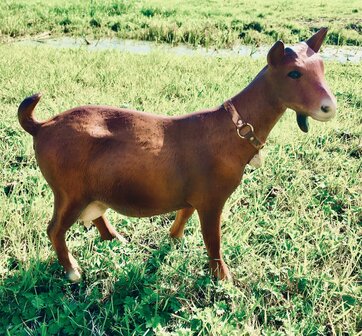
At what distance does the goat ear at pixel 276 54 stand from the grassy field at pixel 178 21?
7.42 meters

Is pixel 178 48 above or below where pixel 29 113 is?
below

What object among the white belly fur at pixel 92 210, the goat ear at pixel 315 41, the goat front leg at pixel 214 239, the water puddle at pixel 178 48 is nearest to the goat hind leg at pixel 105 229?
the white belly fur at pixel 92 210

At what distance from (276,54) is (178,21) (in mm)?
8898

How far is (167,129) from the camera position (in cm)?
208

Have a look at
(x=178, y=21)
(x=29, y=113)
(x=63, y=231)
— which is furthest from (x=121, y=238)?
(x=178, y=21)

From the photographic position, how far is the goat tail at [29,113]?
2041 millimetres

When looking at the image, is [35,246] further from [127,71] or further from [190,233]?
[127,71]

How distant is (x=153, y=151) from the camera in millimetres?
2010

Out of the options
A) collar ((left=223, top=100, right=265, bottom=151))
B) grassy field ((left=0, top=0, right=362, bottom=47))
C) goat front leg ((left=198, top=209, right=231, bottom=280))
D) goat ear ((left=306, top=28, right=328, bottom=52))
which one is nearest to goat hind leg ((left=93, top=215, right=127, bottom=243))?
goat front leg ((left=198, top=209, right=231, bottom=280))

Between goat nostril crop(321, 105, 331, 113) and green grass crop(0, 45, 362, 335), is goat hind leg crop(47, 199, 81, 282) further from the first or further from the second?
goat nostril crop(321, 105, 331, 113)

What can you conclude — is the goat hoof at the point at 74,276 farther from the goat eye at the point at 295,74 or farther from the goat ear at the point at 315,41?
the goat ear at the point at 315,41

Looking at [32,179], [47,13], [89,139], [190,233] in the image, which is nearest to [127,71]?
[32,179]

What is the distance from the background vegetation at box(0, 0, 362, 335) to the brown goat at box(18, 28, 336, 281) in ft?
1.13

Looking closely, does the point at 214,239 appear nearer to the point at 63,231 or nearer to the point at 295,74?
the point at 63,231
